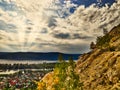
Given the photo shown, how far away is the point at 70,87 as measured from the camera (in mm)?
45094

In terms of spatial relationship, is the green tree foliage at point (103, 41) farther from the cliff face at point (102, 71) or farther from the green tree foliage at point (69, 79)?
the green tree foliage at point (69, 79)

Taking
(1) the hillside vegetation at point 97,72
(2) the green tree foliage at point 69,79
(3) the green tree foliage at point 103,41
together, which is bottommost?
(2) the green tree foliage at point 69,79

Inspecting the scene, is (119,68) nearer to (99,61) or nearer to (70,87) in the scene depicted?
(99,61)

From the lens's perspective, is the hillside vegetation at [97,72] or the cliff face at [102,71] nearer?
the hillside vegetation at [97,72]

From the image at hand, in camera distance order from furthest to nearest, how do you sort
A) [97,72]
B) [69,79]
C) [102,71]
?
[97,72], [102,71], [69,79]

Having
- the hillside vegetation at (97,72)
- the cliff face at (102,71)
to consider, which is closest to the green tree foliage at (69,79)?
the hillside vegetation at (97,72)

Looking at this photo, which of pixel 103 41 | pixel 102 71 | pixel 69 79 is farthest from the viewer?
pixel 103 41

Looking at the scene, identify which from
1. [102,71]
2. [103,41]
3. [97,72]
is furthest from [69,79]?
[103,41]

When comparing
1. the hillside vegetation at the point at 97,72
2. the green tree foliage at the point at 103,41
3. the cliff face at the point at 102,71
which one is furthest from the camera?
the green tree foliage at the point at 103,41

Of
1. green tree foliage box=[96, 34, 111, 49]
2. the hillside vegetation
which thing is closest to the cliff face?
the hillside vegetation

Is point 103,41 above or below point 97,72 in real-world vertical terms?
above

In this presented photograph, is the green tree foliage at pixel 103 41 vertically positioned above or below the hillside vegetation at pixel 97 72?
above

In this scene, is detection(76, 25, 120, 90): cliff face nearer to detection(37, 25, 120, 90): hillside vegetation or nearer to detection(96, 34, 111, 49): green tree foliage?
detection(37, 25, 120, 90): hillside vegetation

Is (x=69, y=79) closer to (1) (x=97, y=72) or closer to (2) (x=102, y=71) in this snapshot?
(2) (x=102, y=71)
